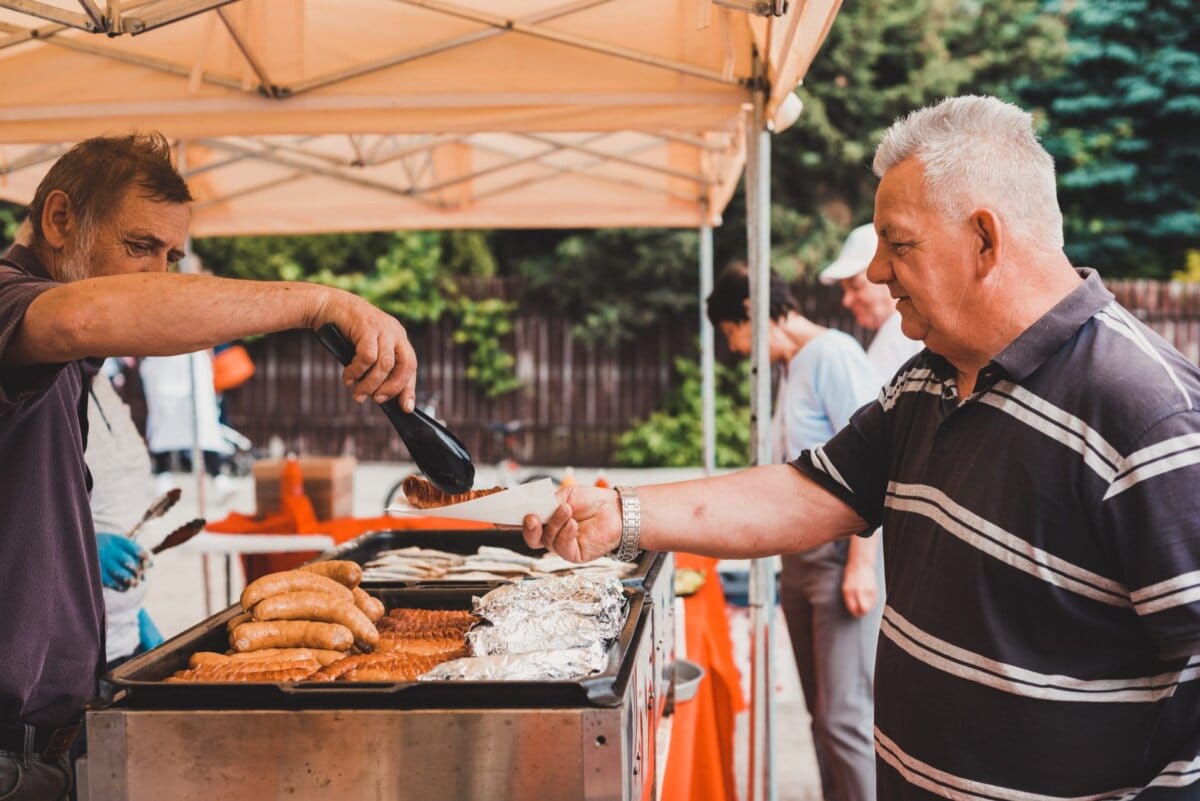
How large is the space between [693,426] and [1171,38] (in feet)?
37.0

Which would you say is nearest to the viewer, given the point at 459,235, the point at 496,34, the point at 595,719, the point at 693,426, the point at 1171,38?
the point at 595,719

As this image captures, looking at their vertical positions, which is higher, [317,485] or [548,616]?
[548,616]

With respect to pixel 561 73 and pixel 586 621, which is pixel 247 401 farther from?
pixel 586 621

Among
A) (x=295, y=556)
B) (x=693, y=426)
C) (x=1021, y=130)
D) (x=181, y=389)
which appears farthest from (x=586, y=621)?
(x=693, y=426)

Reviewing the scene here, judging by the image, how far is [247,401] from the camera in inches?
556

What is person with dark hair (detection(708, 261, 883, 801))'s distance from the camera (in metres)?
3.79

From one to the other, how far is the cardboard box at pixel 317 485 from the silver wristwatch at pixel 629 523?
3.42 m

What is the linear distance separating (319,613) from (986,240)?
1463mm

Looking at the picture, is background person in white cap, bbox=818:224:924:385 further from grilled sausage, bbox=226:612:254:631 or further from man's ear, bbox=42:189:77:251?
man's ear, bbox=42:189:77:251

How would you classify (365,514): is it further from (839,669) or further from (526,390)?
(839,669)

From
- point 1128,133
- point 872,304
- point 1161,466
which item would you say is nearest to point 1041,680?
point 1161,466

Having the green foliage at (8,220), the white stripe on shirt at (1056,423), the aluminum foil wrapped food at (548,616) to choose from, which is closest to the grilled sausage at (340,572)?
the aluminum foil wrapped food at (548,616)

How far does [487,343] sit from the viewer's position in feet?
45.9

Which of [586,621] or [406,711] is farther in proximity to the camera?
[586,621]
